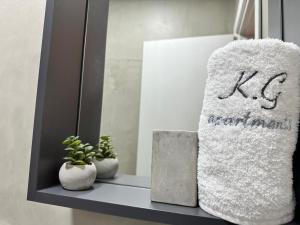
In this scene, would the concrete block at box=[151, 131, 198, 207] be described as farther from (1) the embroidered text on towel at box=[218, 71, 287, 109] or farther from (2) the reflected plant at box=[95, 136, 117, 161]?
(2) the reflected plant at box=[95, 136, 117, 161]

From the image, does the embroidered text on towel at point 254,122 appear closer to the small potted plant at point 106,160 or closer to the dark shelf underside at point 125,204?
the dark shelf underside at point 125,204

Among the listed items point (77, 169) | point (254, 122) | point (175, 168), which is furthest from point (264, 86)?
point (77, 169)

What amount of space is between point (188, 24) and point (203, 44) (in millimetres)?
83

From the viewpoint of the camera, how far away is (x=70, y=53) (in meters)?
0.64

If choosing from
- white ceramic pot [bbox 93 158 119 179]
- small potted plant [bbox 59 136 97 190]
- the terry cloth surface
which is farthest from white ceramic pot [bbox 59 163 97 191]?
the terry cloth surface

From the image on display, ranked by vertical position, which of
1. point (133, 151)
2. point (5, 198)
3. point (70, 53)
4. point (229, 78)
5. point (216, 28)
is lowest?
point (5, 198)

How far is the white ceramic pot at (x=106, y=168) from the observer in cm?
64

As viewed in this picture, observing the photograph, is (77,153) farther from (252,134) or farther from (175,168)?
(252,134)

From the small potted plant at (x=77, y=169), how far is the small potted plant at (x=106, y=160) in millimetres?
89

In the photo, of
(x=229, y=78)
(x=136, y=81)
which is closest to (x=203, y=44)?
(x=136, y=81)

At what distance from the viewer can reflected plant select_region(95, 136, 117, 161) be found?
67cm

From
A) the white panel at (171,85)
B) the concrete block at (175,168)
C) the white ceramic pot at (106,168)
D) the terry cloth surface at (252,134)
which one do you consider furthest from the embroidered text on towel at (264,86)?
the white ceramic pot at (106,168)

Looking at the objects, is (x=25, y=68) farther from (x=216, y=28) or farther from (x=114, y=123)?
(x=216, y=28)

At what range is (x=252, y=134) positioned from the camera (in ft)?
1.12
